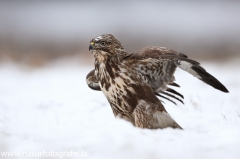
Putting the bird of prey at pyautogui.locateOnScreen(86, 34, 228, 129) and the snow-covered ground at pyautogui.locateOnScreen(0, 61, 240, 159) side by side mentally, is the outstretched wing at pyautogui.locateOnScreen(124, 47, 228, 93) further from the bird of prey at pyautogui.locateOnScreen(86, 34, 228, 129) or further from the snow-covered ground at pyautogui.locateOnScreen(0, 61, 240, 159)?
the snow-covered ground at pyautogui.locateOnScreen(0, 61, 240, 159)

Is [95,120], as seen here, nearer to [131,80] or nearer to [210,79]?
[131,80]

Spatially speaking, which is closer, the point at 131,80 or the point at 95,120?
the point at 131,80

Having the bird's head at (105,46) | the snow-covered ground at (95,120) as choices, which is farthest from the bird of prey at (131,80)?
the snow-covered ground at (95,120)

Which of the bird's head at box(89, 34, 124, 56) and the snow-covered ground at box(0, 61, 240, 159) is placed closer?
the snow-covered ground at box(0, 61, 240, 159)

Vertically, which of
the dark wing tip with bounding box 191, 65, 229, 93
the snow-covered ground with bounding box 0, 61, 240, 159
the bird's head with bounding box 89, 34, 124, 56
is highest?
the bird's head with bounding box 89, 34, 124, 56

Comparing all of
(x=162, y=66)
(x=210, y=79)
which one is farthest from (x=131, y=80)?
(x=210, y=79)

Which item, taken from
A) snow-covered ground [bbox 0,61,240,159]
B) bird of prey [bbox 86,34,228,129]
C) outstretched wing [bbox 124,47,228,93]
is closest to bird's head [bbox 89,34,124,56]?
bird of prey [bbox 86,34,228,129]
